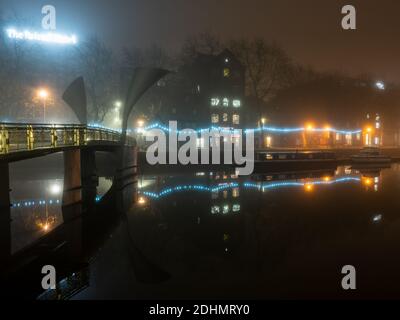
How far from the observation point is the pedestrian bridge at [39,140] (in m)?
14.2

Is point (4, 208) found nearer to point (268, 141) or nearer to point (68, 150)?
point (68, 150)

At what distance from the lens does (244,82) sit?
2436 inches

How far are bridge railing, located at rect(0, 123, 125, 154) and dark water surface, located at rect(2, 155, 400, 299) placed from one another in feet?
11.9

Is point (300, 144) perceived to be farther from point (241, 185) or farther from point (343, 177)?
point (241, 185)

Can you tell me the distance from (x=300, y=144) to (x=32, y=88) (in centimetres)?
4641

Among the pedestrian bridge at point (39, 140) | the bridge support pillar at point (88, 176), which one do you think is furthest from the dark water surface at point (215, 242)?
the pedestrian bridge at point (39, 140)

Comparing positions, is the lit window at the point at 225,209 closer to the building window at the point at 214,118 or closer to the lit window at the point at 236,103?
the building window at the point at 214,118

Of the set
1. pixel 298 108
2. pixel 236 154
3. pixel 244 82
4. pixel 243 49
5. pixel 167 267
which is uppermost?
pixel 243 49

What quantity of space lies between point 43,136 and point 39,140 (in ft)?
1.48

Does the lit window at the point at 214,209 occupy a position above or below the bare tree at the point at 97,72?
below

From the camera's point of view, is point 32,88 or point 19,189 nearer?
point 19,189

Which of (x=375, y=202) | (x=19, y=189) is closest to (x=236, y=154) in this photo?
(x=375, y=202)

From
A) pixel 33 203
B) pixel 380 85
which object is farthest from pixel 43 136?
pixel 380 85

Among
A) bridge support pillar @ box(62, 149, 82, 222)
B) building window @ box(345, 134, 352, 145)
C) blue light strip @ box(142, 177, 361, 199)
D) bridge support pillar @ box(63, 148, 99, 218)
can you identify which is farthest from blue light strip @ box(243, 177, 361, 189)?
building window @ box(345, 134, 352, 145)
